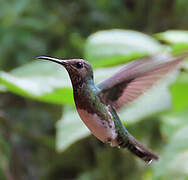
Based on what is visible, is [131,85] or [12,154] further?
[12,154]

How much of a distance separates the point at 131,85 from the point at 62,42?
80.0 inches

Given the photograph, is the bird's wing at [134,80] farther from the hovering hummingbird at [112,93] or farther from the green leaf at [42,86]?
the green leaf at [42,86]

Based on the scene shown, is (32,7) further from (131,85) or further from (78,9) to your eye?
(131,85)

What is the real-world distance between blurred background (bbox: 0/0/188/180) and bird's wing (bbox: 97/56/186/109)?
0.42 metres

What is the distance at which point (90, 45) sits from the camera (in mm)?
1529

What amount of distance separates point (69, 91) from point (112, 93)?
0.44 meters

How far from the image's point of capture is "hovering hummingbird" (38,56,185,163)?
22.1 inches

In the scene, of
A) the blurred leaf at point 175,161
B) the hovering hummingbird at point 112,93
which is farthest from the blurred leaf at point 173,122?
the hovering hummingbird at point 112,93

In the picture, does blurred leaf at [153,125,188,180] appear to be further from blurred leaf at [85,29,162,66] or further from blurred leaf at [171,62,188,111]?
blurred leaf at [85,29,162,66]

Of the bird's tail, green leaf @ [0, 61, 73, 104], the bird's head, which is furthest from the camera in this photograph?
green leaf @ [0, 61, 73, 104]

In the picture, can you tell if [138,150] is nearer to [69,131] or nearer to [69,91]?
[69,91]

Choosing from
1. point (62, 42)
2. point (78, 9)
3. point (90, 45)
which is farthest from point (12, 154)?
point (78, 9)

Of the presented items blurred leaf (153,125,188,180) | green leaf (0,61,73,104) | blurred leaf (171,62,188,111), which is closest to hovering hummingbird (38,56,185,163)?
green leaf (0,61,73,104)

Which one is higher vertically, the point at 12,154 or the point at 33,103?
the point at 12,154
